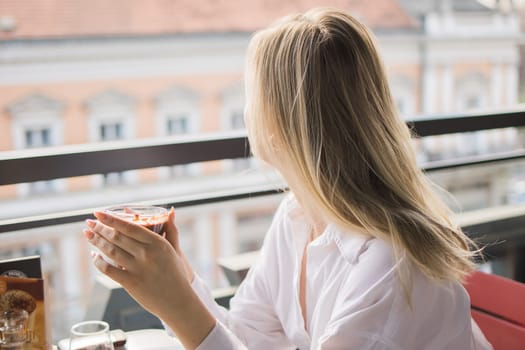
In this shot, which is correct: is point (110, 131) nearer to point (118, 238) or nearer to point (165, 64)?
point (165, 64)

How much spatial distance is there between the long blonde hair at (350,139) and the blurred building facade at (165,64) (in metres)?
12.9

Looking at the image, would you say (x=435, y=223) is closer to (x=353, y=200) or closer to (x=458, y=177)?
(x=353, y=200)

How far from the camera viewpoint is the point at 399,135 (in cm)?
118

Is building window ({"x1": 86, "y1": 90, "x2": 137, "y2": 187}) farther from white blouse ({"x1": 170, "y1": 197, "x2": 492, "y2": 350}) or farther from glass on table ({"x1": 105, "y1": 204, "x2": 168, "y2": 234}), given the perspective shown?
glass on table ({"x1": 105, "y1": 204, "x2": 168, "y2": 234})

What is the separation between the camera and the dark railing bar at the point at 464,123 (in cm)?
220

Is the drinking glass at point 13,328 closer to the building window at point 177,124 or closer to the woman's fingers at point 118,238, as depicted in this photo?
the woman's fingers at point 118,238

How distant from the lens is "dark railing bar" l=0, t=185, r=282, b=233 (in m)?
1.63

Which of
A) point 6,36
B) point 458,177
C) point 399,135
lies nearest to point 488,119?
point 458,177

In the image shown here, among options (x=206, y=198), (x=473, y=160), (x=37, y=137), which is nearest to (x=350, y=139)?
(x=206, y=198)

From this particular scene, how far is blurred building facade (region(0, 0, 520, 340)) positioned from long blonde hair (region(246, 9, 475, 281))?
12889 mm

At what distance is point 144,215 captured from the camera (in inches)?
42.4

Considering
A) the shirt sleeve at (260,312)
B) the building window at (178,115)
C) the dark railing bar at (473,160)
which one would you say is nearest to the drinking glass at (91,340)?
the shirt sleeve at (260,312)

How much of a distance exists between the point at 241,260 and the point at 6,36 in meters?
13.6

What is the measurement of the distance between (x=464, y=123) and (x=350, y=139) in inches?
51.1
